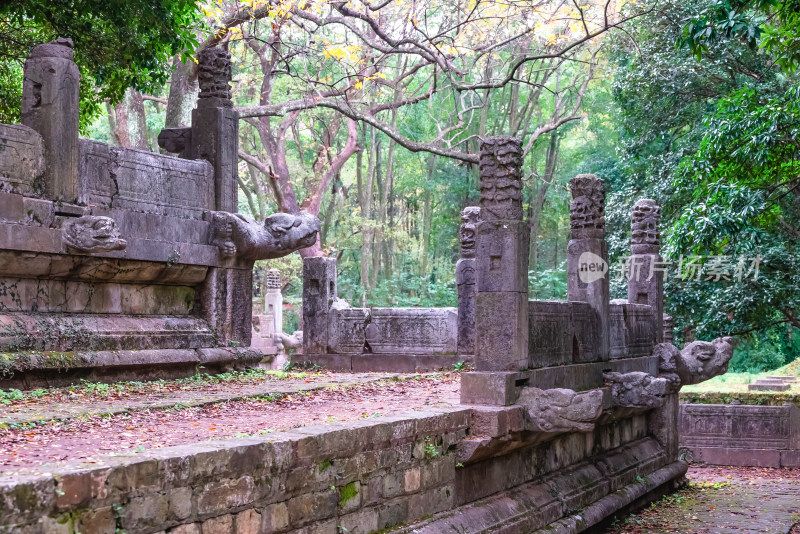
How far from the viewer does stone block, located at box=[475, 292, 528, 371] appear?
7609 millimetres

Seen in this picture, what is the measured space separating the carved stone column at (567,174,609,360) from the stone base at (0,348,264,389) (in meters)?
3.81

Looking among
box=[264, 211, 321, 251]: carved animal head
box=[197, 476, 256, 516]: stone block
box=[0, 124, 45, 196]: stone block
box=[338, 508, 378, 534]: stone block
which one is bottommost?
box=[338, 508, 378, 534]: stone block

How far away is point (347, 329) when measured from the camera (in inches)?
480

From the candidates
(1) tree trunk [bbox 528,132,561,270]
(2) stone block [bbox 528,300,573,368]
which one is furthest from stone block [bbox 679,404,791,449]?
(1) tree trunk [bbox 528,132,561,270]

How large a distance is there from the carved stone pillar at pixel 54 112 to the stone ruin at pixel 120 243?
1 cm

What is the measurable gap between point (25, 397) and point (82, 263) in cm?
171

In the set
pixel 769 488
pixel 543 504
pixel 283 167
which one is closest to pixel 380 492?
pixel 543 504

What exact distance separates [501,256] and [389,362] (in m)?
4.74

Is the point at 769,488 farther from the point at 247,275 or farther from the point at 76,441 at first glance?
the point at 76,441

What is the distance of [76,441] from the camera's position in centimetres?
498

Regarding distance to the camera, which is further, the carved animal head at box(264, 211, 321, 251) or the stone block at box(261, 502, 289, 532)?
the carved animal head at box(264, 211, 321, 251)

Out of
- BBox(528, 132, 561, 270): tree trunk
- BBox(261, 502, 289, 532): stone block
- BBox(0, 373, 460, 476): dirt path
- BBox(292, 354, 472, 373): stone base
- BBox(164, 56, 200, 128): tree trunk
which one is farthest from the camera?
BBox(528, 132, 561, 270): tree trunk

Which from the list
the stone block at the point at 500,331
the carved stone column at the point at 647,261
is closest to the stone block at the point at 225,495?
the stone block at the point at 500,331

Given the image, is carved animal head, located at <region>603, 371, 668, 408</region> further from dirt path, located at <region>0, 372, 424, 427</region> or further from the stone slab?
the stone slab
